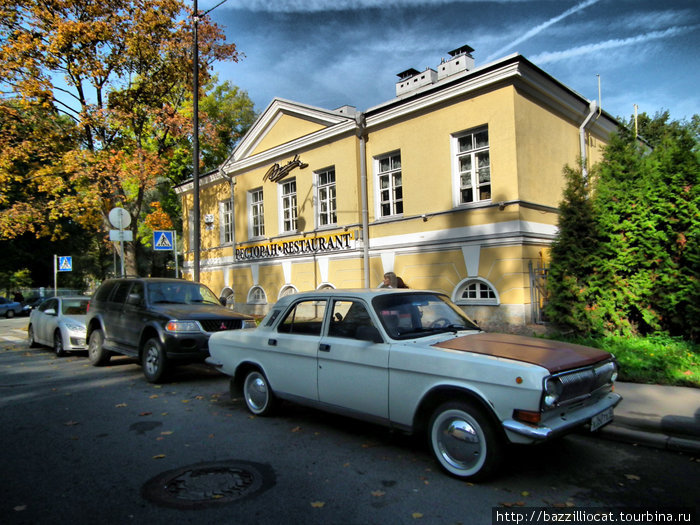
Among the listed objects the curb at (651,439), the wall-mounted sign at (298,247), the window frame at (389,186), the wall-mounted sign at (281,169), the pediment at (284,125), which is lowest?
the curb at (651,439)

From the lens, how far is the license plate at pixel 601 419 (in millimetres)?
3791

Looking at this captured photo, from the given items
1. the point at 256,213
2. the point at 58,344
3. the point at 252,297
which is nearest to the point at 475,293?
the point at 252,297

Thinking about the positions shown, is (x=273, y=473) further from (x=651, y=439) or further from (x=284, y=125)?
(x=284, y=125)

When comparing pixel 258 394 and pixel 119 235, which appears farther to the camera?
pixel 119 235

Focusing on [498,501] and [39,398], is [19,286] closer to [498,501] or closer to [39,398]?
[39,398]

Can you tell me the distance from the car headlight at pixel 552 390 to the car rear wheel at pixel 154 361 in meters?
6.16

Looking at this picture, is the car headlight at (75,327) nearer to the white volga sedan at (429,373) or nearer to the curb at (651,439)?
the white volga sedan at (429,373)

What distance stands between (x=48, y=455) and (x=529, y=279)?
32.3 ft

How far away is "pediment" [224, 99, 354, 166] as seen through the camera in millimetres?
15823

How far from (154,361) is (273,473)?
4692 millimetres

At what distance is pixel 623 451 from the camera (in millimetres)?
4551

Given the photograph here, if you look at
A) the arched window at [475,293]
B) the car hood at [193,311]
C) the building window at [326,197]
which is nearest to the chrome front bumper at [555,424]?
the car hood at [193,311]

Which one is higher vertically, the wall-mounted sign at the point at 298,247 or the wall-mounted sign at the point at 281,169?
the wall-mounted sign at the point at 281,169

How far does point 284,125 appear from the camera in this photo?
1775 centimetres
